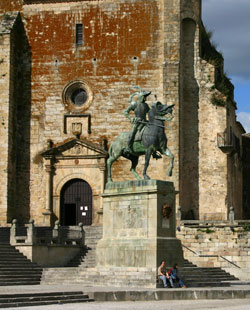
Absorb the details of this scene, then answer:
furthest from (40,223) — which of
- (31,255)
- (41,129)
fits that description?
(31,255)

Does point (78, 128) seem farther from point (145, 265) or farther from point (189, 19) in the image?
point (145, 265)

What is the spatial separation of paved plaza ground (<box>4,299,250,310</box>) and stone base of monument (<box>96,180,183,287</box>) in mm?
3004

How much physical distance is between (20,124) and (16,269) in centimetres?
1244

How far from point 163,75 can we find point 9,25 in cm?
805

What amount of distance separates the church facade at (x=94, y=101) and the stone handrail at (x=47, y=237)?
3404 millimetres

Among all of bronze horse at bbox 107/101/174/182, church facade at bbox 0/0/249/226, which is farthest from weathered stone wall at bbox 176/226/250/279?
bronze horse at bbox 107/101/174/182

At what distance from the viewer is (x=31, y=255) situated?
2847 cm

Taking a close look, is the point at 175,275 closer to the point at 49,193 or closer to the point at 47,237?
the point at 47,237

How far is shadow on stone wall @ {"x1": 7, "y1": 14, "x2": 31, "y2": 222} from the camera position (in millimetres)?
37031

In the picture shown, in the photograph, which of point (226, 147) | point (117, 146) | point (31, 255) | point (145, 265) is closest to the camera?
point (145, 265)

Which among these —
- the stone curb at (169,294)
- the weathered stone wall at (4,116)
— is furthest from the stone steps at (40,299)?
the weathered stone wall at (4,116)

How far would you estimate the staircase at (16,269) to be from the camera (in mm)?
25453

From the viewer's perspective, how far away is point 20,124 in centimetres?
3769

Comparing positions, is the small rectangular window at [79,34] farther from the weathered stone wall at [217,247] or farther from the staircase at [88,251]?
the weathered stone wall at [217,247]
